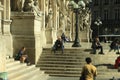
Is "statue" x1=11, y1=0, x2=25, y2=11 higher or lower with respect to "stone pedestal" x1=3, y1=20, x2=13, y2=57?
higher

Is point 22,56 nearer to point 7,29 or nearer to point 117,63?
point 7,29

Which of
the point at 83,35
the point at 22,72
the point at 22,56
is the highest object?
the point at 83,35

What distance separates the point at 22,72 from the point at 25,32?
16.4 ft

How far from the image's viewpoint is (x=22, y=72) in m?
19.7

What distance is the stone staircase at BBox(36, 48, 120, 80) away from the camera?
23.6 m

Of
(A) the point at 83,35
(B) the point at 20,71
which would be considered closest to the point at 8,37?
(B) the point at 20,71

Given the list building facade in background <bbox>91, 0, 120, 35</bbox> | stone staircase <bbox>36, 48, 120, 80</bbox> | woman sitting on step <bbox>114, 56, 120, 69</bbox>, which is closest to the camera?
woman sitting on step <bbox>114, 56, 120, 69</bbox>

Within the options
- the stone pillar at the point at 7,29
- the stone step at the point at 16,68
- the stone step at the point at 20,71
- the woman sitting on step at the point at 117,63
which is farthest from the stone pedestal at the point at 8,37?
the woman sitting on step at the point at 117,63

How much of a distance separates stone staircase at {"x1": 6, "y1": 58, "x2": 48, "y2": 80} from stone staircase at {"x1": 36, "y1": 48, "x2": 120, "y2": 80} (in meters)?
1.13

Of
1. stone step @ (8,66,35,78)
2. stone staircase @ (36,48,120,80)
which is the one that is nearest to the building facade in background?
stone staircase @ (36,48,120,80)

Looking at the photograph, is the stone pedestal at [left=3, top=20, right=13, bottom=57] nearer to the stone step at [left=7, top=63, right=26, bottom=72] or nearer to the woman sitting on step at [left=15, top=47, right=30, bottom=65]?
the woman sitting on step at [left=15, top=47, right=30, bottom=65]

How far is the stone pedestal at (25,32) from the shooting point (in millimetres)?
24172

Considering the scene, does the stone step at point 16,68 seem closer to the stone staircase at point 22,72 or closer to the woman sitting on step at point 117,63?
the stone staircase at point 22,72

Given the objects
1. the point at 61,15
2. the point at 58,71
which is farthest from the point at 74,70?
the point at 61,15
